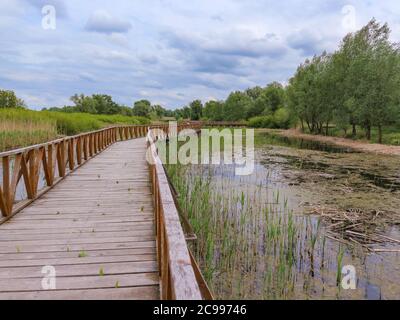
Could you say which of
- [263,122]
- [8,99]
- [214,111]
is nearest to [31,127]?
[8,99]

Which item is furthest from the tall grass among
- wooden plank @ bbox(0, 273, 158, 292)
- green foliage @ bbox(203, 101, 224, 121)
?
Result: green foliage @ bbox(203, 101, 224, 121)

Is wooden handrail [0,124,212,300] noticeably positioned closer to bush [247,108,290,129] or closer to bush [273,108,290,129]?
bush [273,108,290,129]

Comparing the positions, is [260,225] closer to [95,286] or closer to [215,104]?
[95,286]

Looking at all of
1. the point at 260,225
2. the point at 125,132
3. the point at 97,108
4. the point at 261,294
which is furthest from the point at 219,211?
the point at 97,108

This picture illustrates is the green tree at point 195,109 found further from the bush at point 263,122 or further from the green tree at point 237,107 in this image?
the bush at point 263,122

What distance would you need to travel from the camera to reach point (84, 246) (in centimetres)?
428

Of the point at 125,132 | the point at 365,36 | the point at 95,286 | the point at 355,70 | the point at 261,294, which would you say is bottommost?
A: the point at 261,294

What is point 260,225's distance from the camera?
7.30m

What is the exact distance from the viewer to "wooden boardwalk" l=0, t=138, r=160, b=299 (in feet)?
10.6

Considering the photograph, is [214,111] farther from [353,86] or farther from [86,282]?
[86,282]

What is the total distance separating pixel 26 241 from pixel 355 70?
2959cm

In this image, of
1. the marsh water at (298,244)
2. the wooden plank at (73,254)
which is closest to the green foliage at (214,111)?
the marsh water at (298,244)

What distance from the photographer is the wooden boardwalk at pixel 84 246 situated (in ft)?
10.6

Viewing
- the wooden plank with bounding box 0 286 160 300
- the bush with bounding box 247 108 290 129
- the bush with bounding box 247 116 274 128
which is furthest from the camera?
the bush with bounding box 247 116 274 128
